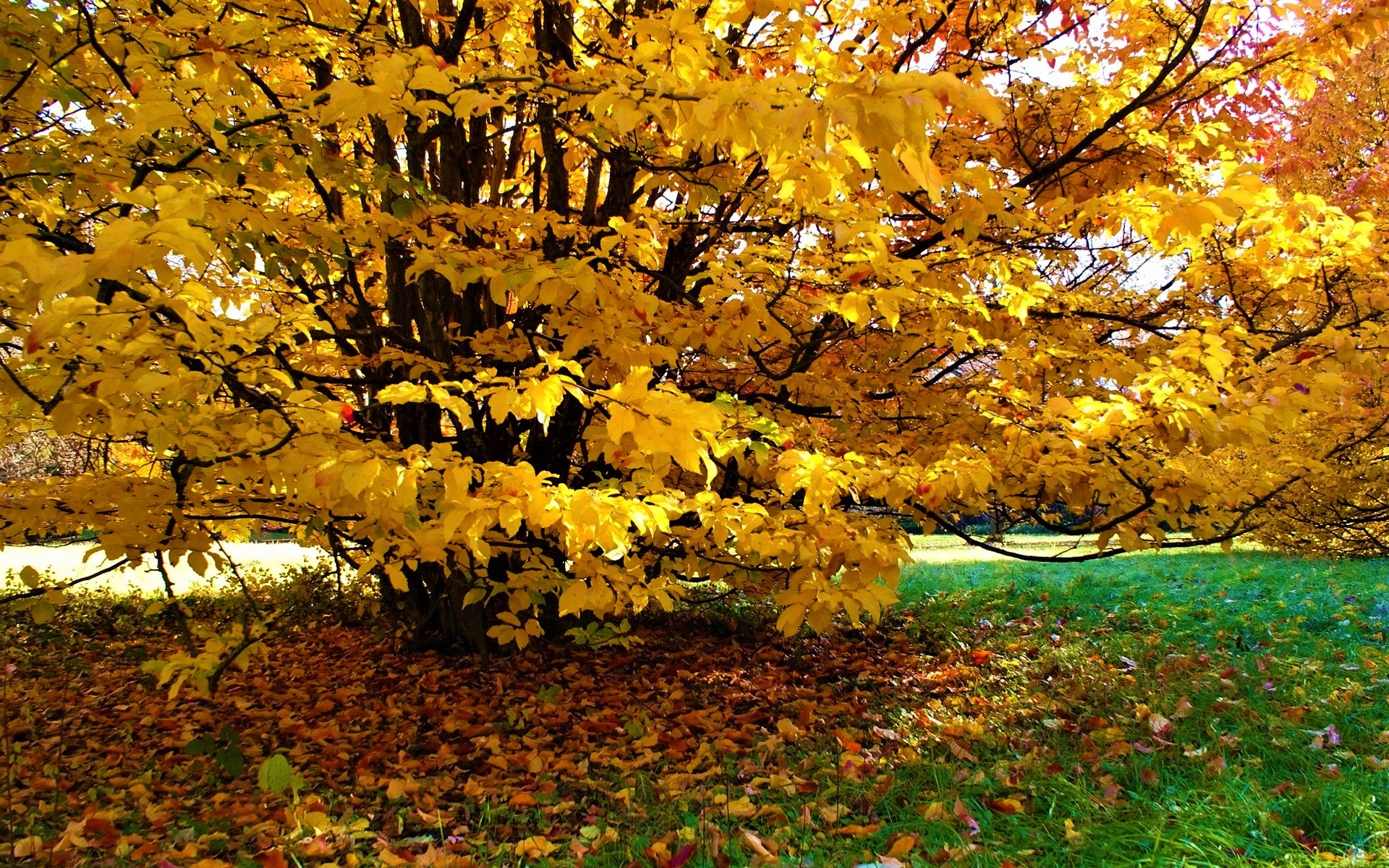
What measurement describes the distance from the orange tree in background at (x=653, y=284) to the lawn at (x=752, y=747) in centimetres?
73

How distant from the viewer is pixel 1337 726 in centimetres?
327

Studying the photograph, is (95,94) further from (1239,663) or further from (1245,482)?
(1239,663)

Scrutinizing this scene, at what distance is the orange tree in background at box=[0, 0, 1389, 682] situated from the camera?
1858 mm

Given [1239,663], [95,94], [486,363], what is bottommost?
[1239,663]

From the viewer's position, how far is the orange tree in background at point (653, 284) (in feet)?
6.10

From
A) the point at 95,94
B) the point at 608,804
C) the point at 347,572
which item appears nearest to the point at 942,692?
the point at 608,804

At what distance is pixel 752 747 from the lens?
3.87 meters

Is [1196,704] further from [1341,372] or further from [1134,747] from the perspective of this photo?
[1341,372]

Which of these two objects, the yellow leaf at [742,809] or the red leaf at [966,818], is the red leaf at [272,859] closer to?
the yellow leaf at [742,809]

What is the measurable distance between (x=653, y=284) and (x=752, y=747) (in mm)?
2439

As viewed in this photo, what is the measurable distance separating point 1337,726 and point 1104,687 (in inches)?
46.1

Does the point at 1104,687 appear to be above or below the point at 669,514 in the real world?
below

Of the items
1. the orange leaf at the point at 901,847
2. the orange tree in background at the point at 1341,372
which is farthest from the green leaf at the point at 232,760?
the orange tree in background at the point at 1341,372

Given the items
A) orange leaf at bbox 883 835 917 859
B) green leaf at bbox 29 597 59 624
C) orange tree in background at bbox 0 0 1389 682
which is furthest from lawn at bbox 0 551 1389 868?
Answer: orange tree in background at bbox 0 0 1389 682
